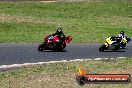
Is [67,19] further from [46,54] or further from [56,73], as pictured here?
[56,73]

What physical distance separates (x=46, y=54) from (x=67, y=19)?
80.6 feet

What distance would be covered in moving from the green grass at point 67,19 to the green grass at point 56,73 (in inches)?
444

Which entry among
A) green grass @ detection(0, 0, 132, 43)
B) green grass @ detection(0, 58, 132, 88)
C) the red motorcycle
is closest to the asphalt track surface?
the red motorcycle

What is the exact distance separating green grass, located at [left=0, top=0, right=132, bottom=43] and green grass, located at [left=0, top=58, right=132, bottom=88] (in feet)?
37.0

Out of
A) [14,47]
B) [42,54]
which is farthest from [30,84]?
[14,47]

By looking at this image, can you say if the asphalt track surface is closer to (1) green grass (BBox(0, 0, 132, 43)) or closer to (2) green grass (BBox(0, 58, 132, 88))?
(2) green grass (BBox(0, 58, 132, 88))

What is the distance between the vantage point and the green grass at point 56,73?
12.3 m

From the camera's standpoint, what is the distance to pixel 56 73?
48.2 feet

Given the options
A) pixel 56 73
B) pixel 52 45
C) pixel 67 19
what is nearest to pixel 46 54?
pixel 52 45

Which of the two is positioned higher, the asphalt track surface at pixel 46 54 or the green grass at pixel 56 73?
the green grass at pixel 56 73

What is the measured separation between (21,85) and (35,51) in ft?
32.6

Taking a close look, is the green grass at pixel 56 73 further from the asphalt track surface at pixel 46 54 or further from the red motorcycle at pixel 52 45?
the red motorcycle at pixel 52 45

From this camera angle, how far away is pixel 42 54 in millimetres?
21047

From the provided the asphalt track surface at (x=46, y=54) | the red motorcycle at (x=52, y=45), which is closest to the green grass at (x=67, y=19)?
the asphalt track surface at (x=46, y=54)
